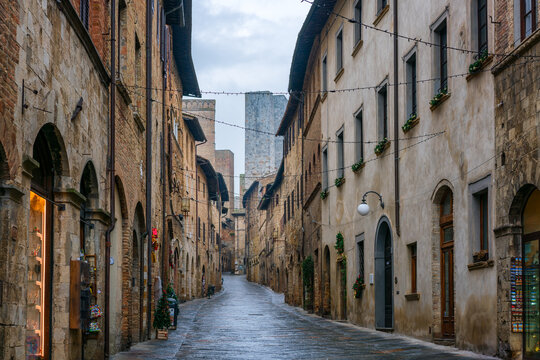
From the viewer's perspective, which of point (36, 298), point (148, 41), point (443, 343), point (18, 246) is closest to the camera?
point (18, 246)

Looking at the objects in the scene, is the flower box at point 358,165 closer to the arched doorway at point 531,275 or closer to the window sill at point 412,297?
the window sill at point 412,297

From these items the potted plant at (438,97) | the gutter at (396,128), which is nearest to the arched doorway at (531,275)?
the potted plant at (438,97)

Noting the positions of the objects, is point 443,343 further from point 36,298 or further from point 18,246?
point 18,246

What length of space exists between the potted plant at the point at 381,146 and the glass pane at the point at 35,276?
34.3 feet

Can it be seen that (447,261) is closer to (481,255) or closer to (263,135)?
(481,255)

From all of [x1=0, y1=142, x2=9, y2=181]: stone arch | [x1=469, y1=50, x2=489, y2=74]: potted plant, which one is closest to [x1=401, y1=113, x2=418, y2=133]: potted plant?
[x1=469, y1=50, x2=489, y2=74]: potted plant

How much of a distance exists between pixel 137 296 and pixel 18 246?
29.4 feet

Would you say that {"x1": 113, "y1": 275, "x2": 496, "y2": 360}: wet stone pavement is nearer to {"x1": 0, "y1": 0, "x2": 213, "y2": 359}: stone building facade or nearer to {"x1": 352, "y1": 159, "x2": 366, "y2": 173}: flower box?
{"x1": 0, "y1": 0, "x2": 213, "y2": 359}: stone building facade

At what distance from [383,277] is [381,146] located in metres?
3.29

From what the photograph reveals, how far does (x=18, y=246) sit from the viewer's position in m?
7.86

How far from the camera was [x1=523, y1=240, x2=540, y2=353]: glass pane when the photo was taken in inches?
431

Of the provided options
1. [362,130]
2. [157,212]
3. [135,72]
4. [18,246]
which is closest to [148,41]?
[135,72]

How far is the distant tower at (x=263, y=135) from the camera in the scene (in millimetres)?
84312

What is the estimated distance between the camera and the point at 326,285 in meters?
26.9
